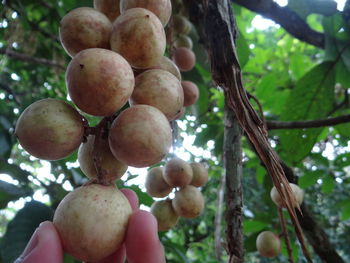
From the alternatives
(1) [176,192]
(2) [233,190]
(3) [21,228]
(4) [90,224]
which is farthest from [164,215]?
(4) [90,224]

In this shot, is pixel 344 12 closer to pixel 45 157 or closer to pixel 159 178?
pixel 159 178

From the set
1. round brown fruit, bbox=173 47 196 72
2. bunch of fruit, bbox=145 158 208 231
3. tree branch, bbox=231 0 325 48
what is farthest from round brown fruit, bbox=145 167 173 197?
tree branch, bbox=231 0 325 48

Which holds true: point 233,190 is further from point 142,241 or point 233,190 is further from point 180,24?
point 180,24

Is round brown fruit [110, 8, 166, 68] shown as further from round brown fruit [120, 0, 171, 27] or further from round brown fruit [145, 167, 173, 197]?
round brown fruit [145, 167, 173, 197]

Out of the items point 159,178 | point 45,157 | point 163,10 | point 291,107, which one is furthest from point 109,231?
point 291,107

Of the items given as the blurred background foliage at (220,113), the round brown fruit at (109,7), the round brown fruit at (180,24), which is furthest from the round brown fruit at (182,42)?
the round brown fruit at (109,7)

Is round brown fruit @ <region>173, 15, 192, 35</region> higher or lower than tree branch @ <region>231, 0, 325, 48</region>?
lower
